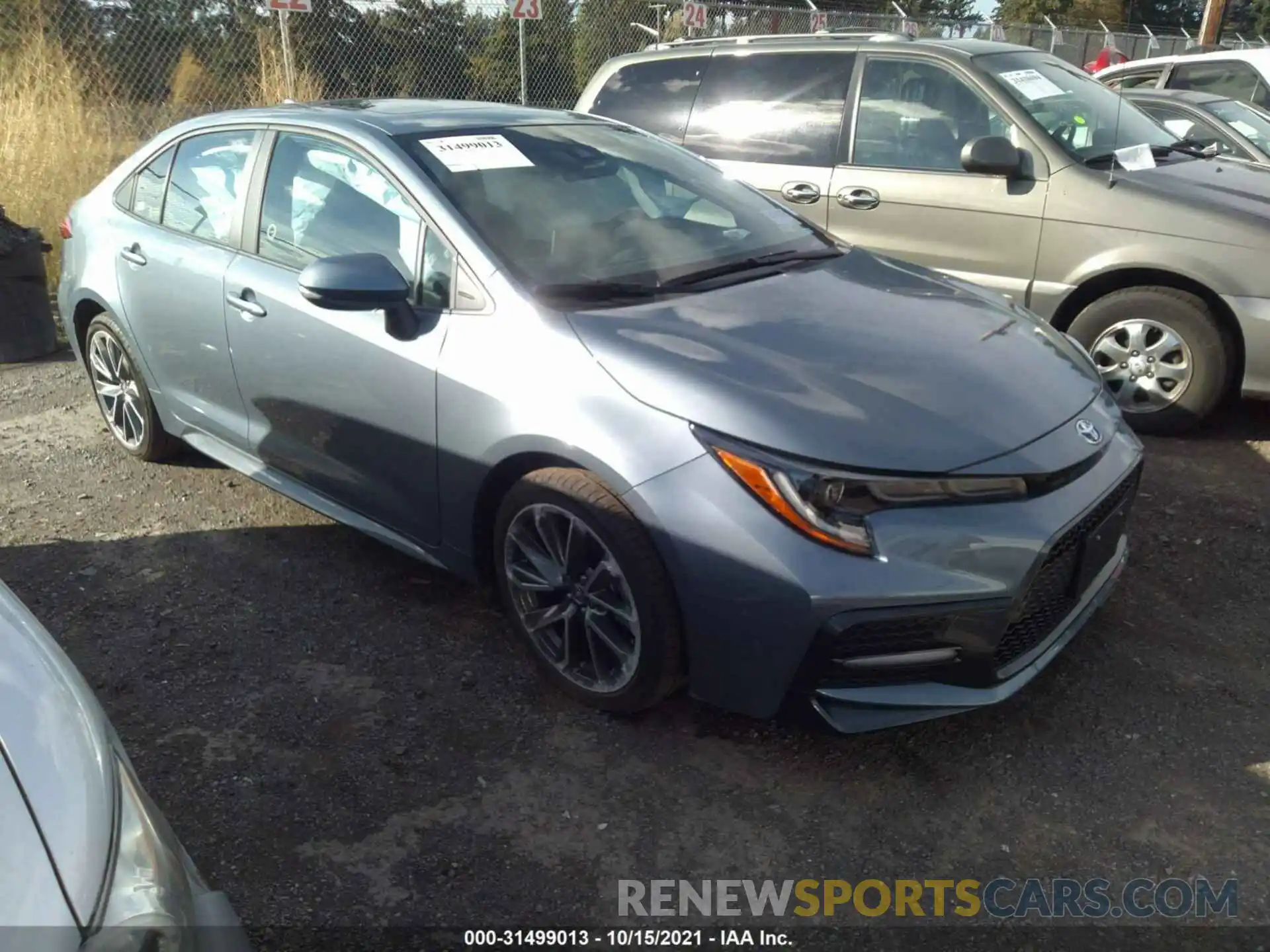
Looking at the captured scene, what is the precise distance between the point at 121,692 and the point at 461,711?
1.07 meters

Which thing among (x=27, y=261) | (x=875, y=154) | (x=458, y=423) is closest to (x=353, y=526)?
(x=458, y=423)

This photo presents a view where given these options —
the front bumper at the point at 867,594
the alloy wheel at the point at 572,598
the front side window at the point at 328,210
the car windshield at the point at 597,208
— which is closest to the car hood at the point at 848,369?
the front bumper at the point at 867,594

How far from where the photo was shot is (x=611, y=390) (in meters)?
2.79

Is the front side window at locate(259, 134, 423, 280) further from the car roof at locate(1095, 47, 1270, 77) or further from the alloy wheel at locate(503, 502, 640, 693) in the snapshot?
the car roof at locate(1095, 47, 1270, 77)

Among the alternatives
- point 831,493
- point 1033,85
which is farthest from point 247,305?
point 1033,85

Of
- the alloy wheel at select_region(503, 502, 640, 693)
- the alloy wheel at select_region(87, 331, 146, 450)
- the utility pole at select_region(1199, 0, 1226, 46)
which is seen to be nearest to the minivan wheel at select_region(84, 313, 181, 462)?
the alloy wheel at select_region(87, 331, 146, 450)

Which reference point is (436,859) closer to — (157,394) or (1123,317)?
(157,394)

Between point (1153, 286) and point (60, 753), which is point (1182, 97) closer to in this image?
point (1153, 286)

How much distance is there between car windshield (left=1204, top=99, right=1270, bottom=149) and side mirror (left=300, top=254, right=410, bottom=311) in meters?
6.86

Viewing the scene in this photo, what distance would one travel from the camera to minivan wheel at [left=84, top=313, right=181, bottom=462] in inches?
184

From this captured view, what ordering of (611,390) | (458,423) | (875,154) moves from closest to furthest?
1. (611,390)
2. (458,423)
3. (875,154)

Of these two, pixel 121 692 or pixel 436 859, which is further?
pixel 121 692

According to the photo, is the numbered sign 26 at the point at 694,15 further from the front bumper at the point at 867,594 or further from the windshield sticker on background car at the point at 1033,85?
the front bumper at the point at 867,594

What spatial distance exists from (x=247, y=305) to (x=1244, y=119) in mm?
7431
